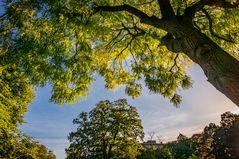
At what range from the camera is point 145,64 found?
16.6 m

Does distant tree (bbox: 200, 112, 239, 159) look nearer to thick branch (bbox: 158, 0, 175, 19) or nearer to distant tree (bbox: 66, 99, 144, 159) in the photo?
distant tree (bbox: 66, 99, 144, 159)

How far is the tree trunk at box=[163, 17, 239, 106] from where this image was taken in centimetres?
784

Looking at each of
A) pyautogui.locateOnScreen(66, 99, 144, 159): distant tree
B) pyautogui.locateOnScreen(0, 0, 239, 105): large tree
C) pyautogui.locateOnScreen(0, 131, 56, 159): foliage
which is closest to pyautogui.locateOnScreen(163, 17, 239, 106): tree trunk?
pyautogui.locateOnScreen(0, 0, 239, 105): large tree

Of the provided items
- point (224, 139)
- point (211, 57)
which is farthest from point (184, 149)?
point (211, 57)

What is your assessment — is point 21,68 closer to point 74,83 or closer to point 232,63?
point 74,83

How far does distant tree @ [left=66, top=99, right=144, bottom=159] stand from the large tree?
36.7m

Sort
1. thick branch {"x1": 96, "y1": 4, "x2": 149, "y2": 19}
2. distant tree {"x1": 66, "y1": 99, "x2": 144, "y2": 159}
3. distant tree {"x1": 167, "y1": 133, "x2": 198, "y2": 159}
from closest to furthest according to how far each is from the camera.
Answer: thick branch {"x1": 96, "y1": 4, "x2": 149, "y2": 19}, distant tree {"x1": 66, "y1": 99, "x2": 144, "y2": 159}, distant tree {"x1": 167, "y1": 133, "x2": 198, "y2": 159}

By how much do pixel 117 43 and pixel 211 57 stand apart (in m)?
7.67

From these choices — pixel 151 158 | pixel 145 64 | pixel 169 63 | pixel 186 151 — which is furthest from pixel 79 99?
pixel 186 151

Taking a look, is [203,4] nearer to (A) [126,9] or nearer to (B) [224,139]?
(A) [126,9]

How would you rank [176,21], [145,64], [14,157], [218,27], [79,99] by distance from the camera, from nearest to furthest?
[176,21]
[218,27]
[79,99]
[145,64]
[14,157]

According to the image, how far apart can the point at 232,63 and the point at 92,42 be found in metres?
8.10

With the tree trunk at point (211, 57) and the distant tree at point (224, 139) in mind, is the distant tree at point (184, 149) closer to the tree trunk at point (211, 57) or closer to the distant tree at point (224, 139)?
the distant tree at point (224, 139)

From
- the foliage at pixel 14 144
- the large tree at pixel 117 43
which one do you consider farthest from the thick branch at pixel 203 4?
the foliage at pixel 14 144
